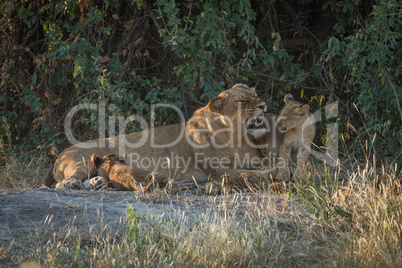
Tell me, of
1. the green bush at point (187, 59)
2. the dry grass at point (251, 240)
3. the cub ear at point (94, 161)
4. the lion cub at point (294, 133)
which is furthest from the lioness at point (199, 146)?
the dry grass at point (251, 240)

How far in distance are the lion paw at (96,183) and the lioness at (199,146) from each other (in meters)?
0.34

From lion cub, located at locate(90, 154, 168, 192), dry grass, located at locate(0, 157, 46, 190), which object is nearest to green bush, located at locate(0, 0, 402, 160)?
dry grass, located at locate(0, 157, 46, 190)

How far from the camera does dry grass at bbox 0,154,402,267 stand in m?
2.71

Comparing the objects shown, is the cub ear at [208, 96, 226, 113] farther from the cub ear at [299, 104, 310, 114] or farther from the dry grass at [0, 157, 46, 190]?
the dry grass at [0, 157, 46, 190]

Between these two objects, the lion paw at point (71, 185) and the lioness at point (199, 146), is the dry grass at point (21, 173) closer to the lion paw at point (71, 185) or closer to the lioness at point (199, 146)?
the lioness at point (199, 146)

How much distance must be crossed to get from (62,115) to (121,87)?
3.43 ft

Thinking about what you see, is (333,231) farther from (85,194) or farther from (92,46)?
(92,46)

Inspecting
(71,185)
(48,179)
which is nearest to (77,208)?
(71,185)

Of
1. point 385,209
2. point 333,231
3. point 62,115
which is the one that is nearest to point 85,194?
point 333,231

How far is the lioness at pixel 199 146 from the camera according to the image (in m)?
5.37

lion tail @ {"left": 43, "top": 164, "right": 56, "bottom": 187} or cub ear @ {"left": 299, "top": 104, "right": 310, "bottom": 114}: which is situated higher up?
cub ear @ {"left": 299, "top": 104, "right": 310, "bottom": 114}

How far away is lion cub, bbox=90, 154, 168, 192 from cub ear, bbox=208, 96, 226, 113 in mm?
995

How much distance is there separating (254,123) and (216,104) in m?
0.45

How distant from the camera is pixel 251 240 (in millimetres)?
2855
